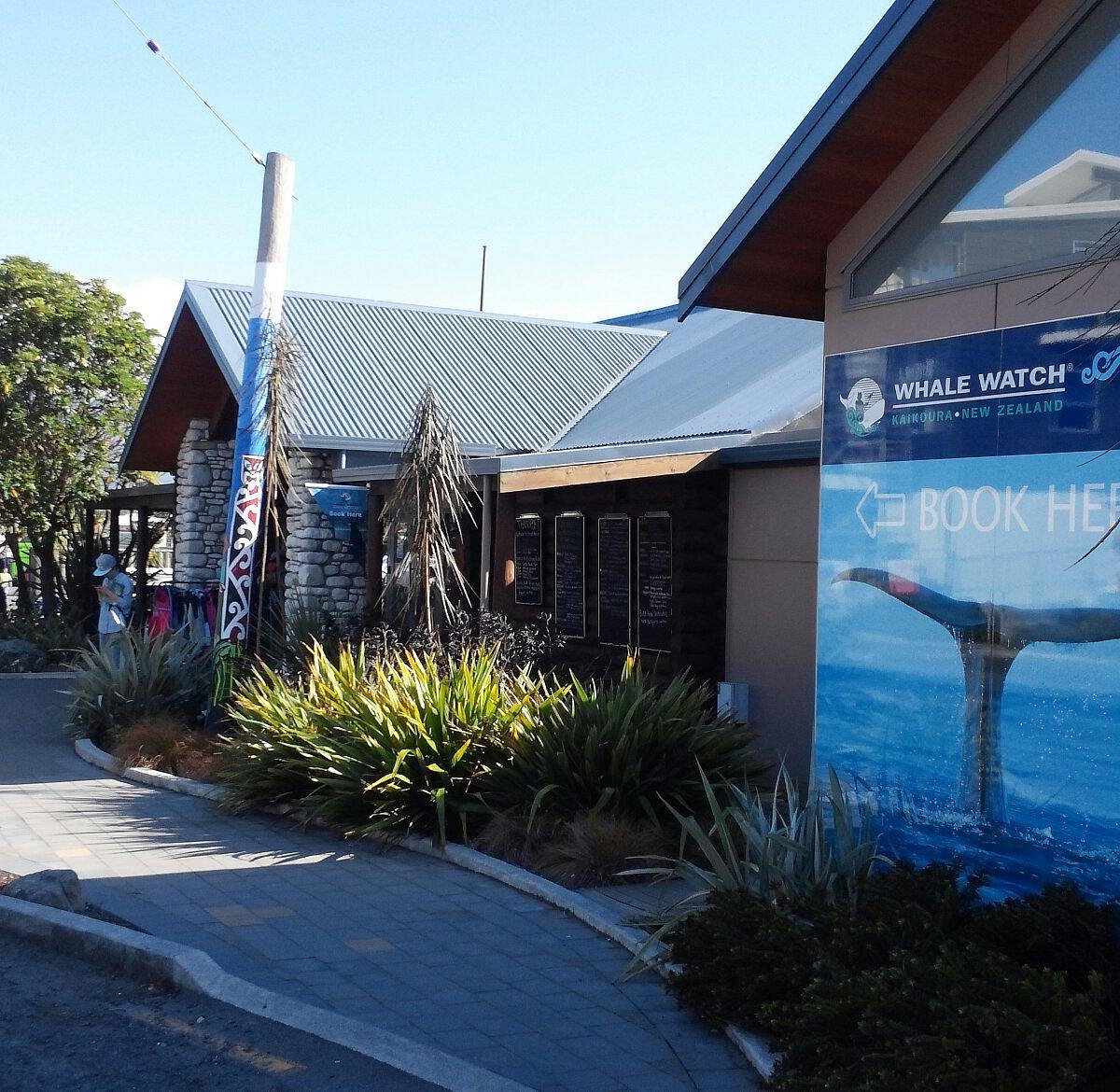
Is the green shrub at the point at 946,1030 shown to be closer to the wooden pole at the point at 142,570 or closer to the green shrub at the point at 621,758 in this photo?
the green shrub at the point at 621,758

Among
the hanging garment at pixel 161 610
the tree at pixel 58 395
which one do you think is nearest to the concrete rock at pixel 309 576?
the hanging garment at pixel 161 610

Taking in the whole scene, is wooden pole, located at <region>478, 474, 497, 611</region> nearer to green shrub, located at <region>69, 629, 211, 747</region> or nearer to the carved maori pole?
the carved maori pole

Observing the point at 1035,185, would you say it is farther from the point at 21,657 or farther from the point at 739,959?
the point at 21,657

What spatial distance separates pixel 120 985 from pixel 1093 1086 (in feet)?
14.1

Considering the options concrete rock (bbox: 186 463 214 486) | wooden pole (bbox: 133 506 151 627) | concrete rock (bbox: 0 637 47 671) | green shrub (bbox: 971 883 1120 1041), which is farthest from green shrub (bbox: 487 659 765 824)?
wooden pole (bbox: 133 506 151 627)

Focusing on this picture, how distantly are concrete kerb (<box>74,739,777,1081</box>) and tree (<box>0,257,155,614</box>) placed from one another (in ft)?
46.8

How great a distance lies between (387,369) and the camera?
18594 mm

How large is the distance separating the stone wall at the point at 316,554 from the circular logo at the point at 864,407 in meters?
10.6

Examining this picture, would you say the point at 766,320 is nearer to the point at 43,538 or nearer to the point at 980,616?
the point at 980,616

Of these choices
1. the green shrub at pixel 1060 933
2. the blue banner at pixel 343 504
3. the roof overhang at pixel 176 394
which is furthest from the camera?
the roof overhang at pixel 176 394

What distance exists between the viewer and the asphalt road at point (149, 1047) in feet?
16.5

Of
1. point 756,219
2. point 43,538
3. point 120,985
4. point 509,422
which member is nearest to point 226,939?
point 120,985

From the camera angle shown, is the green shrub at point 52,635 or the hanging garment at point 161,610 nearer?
the hanging garment at point 161,610

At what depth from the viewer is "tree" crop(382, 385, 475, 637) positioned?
1163cm
